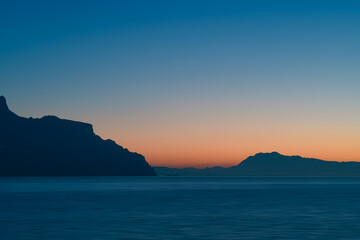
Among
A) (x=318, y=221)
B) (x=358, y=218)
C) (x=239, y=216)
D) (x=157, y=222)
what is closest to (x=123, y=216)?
(x=157, y=222)

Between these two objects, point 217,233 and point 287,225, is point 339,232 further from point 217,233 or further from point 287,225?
point 217,233

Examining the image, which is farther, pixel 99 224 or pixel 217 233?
pixel 99 224

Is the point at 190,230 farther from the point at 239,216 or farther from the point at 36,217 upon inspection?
the point at 36,217

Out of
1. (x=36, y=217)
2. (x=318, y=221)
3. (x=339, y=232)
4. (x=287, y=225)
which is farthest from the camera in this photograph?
(x=36, y=217)

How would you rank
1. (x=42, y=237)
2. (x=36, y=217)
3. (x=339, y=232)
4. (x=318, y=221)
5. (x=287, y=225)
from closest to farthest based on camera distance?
(x=42, y=237) < (x=339, y=232) < (x=287, y=225) < (x=318, y=221) < (x=36, y=217)

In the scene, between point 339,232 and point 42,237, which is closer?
point 42,237

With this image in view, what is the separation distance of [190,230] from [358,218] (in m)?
19.9

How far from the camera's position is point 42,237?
34844mm

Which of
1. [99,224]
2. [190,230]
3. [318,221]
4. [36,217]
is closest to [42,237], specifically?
[99,224]

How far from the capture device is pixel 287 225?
1638 inches

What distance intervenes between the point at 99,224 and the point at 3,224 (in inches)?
331

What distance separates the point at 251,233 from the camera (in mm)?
36531

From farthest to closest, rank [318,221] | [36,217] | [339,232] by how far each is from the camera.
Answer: [36,217]
[318,221]
[339,232]

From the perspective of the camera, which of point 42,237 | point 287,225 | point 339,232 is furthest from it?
point 287,225
